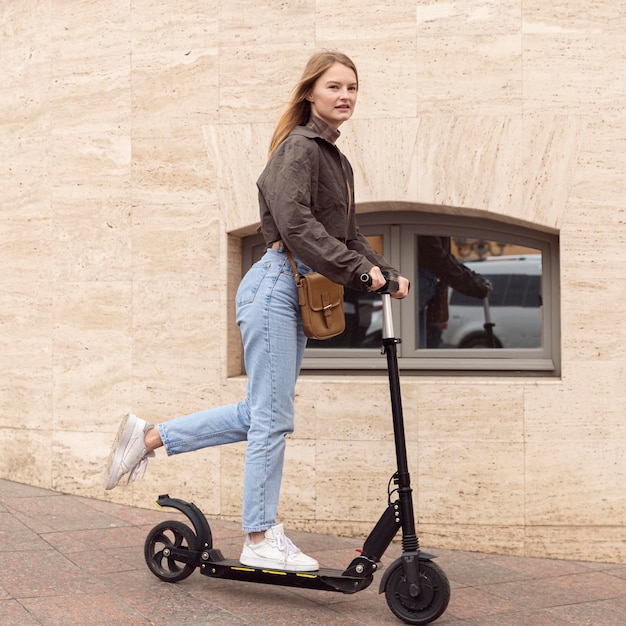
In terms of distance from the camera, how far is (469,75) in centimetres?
521

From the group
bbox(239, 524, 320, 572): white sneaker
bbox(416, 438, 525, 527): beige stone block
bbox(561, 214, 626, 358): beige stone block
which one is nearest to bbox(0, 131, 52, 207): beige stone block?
bbox(416, 438, 525, 527): beige stone block

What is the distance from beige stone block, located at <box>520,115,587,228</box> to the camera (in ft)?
16.8

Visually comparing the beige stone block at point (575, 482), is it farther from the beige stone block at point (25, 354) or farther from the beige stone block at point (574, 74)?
the beige stone block at point (25, 354)

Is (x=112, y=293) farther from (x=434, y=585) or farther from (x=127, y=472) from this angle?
(x=434, y=585)

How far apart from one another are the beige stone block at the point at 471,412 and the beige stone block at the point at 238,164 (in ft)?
4.41

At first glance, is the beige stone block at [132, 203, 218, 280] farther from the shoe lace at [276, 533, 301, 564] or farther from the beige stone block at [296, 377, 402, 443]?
the shoe lace at [276, 533, 301, 564]

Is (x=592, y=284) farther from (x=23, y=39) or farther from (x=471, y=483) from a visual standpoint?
(x=23, y=39)

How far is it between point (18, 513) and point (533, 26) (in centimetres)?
368

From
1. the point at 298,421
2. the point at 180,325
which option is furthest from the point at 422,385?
the point at 180,325

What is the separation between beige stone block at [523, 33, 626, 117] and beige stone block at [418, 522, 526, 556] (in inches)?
84.1

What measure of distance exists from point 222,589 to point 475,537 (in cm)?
158

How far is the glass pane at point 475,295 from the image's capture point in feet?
18.1

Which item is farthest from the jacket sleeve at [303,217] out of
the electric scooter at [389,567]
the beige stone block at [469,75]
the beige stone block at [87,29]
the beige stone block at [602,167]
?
the beige stone block at [87,29]

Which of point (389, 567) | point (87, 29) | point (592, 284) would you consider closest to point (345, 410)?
point (592, 284)
